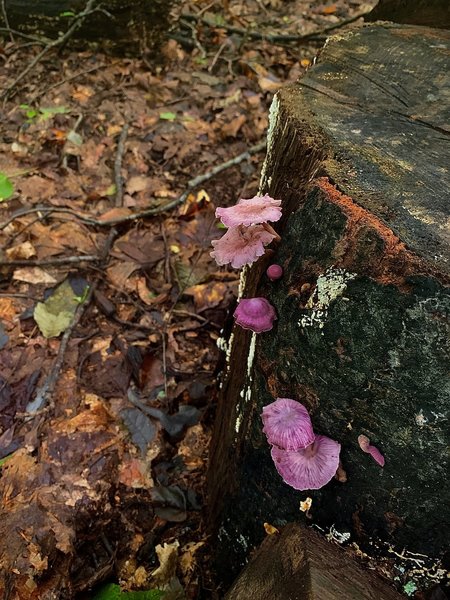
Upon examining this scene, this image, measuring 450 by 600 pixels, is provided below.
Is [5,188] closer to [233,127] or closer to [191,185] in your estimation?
[191,185]

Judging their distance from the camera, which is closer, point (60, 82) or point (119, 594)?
point (119, 594)

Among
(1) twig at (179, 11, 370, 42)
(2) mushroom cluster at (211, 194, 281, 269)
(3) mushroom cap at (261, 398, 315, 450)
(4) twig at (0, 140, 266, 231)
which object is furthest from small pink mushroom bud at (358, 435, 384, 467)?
(1) twig at (179, 11, 370, 42)

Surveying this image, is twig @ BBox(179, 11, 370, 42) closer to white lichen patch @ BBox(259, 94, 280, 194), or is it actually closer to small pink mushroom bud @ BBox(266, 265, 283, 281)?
white lichen patch @ BBox(259, 94, 280, 194)

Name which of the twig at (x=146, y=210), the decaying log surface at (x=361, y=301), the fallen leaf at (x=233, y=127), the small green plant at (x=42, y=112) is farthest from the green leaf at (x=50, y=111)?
the decaying log surface at (x=361, y=301)

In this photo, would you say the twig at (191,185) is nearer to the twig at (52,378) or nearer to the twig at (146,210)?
the twig at (146,210)

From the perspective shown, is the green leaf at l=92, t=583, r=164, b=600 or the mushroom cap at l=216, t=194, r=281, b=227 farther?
the green leaf at l=92, t=583, r=164, b=600

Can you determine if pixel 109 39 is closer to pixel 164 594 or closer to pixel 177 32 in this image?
pixel 177 32

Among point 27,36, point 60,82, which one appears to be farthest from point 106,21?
point 60,82
